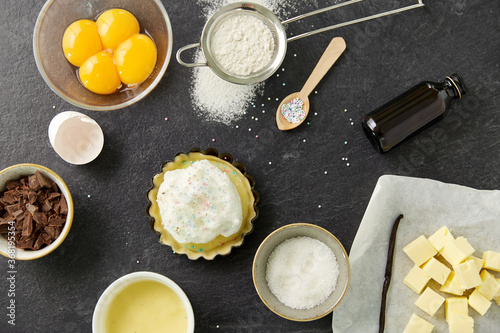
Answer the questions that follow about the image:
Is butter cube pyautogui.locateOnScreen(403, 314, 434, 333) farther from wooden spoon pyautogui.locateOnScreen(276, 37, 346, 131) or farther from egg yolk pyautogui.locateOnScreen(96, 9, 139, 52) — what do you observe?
egg yolk pyautogui.locateOnScreen(96, 9, 139, 52)

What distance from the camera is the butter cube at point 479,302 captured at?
1.70 m

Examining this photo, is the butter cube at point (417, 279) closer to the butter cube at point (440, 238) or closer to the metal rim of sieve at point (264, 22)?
the butter cube at point (440, 238)

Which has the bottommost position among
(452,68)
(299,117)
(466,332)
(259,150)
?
(466,332)

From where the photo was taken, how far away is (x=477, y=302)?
67.6 inches

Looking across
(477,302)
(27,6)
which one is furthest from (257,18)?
(477,302)

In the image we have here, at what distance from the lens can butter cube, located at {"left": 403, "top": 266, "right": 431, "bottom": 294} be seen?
173 centimetres

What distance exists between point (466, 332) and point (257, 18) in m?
1.52

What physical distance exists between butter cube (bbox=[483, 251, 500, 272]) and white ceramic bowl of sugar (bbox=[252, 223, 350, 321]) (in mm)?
596

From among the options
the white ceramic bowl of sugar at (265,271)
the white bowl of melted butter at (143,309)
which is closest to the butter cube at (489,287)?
the white ceramic bowl of sugar at (265,271)

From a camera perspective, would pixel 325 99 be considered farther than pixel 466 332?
Yes

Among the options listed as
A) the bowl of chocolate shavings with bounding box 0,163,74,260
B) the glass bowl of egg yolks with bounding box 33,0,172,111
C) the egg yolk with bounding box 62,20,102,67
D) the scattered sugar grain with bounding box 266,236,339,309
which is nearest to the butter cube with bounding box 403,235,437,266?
the scattered sugar grain with bounding box 266,236,339,309

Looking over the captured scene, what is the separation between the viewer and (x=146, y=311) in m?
1.72

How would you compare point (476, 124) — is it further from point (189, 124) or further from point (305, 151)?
point (189, 124)

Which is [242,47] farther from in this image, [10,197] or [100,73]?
[10,197]
